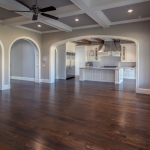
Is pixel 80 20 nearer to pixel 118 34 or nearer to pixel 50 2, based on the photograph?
pixel 118 34

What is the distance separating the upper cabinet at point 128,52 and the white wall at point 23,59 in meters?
6.21

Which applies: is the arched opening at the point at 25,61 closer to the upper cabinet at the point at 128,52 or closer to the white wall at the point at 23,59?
the white wall at the point at 23,59

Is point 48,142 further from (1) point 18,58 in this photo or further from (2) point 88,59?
(2) point 88,59

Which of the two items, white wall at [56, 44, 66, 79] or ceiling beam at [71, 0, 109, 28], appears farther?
white wall at [56, 44, 66, 79]

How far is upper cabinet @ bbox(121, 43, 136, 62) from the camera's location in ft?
31.5

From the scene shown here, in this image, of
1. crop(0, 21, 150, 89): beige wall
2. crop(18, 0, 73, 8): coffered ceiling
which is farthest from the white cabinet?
crop(18, 0, 73, 8): coffered ceiling

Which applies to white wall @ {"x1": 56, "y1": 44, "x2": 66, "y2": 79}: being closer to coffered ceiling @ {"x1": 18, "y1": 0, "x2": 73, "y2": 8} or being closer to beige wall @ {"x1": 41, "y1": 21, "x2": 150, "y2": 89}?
beige wall @ {"x1": 41, "y1": 21, "x2": 150, "y2": 89}

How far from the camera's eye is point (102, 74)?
8.56m

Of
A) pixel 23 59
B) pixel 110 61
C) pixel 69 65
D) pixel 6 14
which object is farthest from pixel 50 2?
pixel 110 61

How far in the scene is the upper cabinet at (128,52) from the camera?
9.59 metres

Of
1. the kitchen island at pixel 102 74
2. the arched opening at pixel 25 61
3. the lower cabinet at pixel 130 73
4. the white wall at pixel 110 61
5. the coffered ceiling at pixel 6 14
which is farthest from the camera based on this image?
the white wall at pixel 110 61

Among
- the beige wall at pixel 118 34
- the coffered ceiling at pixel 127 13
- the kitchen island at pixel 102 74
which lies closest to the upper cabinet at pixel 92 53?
the kitchen island at pixel 102 74

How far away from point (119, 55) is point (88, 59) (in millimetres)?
2556

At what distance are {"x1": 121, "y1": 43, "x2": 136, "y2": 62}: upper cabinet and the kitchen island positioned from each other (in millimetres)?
1782
